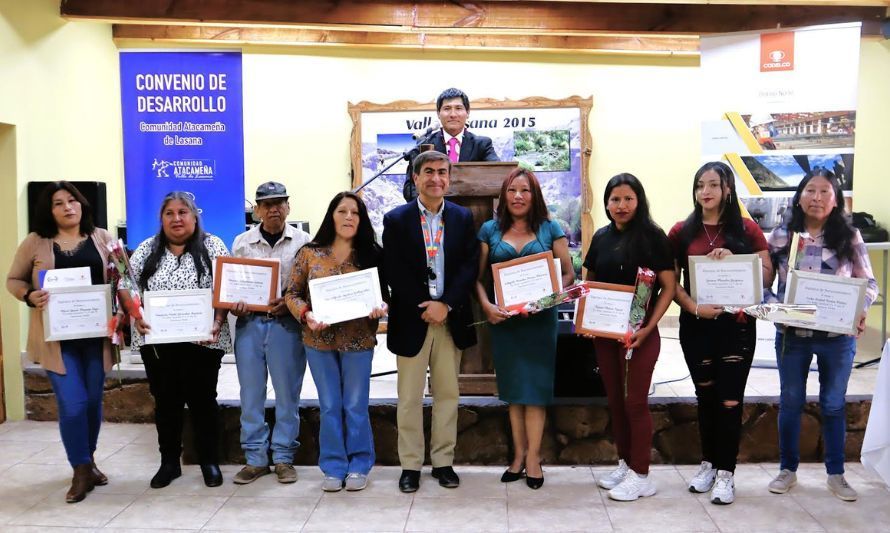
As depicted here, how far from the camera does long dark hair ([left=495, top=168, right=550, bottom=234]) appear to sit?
3465mm

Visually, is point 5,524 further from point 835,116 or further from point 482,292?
point 835,116

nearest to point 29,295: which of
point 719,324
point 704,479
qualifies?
point 719,324

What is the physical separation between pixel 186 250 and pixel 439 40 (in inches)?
152

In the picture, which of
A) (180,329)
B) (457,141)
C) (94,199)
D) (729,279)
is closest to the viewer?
(729,279)

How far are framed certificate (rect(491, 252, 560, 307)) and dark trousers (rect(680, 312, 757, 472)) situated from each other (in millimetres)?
616

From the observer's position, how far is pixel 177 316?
11.5ft

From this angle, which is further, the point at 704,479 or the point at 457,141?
the point at 457,141

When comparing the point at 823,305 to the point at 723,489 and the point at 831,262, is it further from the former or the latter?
the point at 723,489

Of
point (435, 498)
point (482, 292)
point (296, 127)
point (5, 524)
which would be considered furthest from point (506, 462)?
point (296, 127)

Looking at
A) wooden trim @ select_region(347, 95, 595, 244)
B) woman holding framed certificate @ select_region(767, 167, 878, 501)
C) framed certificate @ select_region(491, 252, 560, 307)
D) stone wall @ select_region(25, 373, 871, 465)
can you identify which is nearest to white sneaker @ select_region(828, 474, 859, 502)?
woman holding framed certificate @ select_region(767, 167, 878, 501)

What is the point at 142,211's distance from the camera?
416 centimetres

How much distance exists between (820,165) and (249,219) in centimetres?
397

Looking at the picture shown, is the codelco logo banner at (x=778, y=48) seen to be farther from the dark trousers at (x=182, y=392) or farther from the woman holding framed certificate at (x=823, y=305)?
the dark trousers at (x=182, y=392)

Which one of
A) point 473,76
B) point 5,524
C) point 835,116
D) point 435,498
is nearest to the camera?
point 5,524
